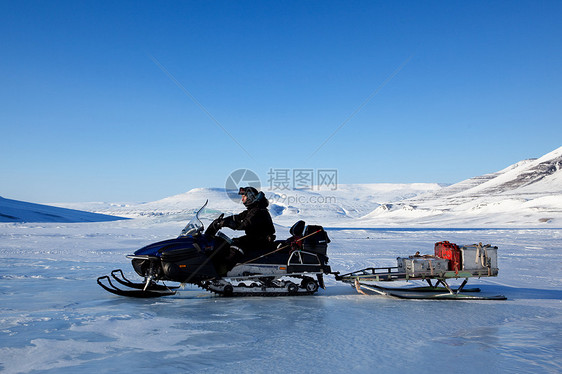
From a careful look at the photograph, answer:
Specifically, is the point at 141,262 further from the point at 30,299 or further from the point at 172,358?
the point at 172,358

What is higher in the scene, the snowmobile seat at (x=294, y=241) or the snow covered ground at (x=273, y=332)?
the snowmobile seat at (x=294, y=241)

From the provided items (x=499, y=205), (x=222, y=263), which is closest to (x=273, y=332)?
(x=222, y=263)

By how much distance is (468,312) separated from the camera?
17.7 ft

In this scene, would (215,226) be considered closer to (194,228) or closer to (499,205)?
(194,228)

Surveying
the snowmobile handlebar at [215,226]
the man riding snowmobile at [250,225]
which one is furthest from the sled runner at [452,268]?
the snowmobile handlebar at [215,226]

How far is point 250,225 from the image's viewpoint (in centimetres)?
603

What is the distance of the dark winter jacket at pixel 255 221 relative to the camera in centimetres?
600

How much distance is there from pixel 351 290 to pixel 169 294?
3.01 m

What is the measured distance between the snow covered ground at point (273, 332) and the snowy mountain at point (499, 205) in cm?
3679

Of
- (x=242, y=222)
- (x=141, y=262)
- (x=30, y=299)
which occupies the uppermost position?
(x=242, y=222)

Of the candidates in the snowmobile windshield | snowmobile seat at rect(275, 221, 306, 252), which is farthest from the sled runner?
the snowmobile windshield

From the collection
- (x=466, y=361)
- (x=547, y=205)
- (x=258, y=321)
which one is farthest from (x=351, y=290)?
(x=547, y=205)

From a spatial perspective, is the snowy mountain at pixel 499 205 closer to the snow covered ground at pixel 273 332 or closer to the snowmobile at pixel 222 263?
the snow covered ground at pixel 273 332

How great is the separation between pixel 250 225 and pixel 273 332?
6.24 feet
